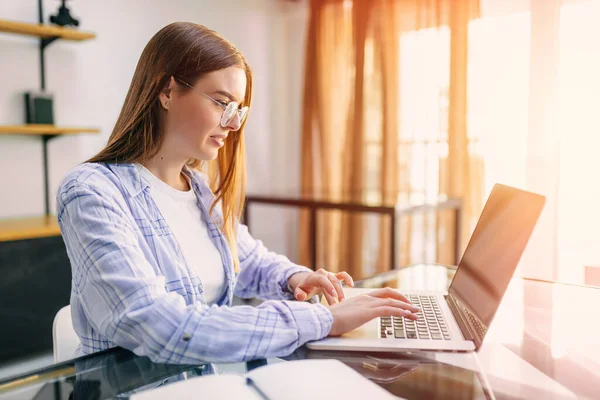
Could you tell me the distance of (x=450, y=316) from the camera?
41.3 inches

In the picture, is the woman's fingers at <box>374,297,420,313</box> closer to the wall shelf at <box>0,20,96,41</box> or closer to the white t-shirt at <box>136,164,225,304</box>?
the white t-shirt at <box>136,164,225,304</box>

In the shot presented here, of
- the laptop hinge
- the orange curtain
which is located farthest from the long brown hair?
the orange curtain

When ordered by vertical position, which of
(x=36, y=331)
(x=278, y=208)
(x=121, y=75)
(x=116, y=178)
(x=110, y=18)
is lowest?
(x=36, y=331)

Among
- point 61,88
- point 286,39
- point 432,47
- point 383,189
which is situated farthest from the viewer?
point 286,39

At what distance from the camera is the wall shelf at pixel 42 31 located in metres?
2.36

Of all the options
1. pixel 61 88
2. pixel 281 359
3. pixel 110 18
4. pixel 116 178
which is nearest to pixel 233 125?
pixel 116 178

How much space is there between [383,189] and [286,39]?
141 centimetres

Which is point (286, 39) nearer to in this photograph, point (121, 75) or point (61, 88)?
point (121, 75)

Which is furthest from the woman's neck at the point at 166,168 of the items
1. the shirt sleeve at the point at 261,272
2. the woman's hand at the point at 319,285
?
the woman's hand at the point at 319,285

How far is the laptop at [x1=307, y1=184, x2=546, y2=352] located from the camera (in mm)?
881

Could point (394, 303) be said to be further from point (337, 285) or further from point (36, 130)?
point (36, 130)

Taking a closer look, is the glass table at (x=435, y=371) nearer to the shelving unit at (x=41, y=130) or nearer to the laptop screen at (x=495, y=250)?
the laptop screen at (x=495, y=250)

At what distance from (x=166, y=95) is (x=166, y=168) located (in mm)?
173

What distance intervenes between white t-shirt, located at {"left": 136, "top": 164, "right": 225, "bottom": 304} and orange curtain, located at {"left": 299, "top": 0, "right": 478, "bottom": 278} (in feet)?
5.76
